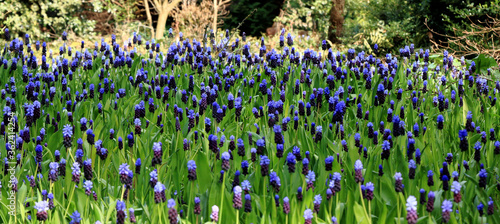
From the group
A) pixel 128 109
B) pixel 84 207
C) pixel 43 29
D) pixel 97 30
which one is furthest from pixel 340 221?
pixel 97 30

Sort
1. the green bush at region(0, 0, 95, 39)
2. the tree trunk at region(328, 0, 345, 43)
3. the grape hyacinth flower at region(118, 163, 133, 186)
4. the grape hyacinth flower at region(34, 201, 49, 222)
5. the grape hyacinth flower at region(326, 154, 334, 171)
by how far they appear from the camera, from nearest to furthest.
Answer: the grape hyacinth flower at region(34, 201, 49, 222) → the grape hyacinth flower at region(118, 163, 133, 186) → the grape hyacinth flower at region(326, 154, 334, 171) → the tree trunk at region(328, 0, 345, 43) → the green bush at region(0, 0, 95, 39)

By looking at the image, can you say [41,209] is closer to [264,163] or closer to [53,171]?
[53,171]

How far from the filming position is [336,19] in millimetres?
12664

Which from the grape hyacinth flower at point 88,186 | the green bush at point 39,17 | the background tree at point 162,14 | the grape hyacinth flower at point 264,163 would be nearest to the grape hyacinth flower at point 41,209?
the grape hyacinth flower at point 88,186

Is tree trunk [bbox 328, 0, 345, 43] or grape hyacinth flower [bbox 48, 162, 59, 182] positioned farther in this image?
tree trunk [bbox 328, 0, 345, 43]

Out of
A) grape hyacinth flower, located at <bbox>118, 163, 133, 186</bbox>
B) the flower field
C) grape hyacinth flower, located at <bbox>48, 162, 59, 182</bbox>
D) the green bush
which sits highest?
grape hyacinth flower, located at <bbox>118, 163, 133, 186</bbox>

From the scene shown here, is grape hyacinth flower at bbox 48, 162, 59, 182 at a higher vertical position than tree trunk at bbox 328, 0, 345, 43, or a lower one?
higher

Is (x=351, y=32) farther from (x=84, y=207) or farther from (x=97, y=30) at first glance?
(x=84, y=207)

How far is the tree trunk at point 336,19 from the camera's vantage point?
12564 millimetres

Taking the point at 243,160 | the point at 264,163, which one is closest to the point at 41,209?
the point at 264,163

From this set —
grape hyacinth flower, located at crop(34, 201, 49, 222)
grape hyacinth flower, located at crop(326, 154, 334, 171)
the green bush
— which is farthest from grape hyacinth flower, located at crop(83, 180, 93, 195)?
the green bush

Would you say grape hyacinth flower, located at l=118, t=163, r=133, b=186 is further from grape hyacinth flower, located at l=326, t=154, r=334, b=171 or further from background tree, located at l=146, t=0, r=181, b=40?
background tree, located at l=146, t=0, r=181, b=40

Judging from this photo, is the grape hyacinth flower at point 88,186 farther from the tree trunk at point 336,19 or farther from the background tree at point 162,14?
the background tree at point 162,14

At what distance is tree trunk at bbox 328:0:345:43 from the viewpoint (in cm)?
1256
